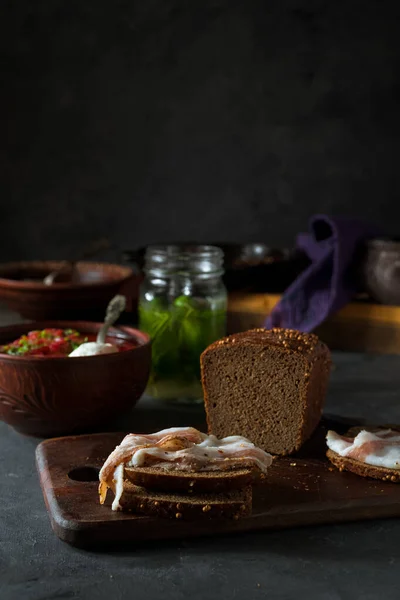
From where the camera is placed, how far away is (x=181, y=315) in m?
2.76

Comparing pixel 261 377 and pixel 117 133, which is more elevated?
pixel 117 133

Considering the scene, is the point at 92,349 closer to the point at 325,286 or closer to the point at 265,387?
the point at 265,387

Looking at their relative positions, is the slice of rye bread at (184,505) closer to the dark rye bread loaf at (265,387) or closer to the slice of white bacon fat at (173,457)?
the slice of white bacon fat at (173,457)

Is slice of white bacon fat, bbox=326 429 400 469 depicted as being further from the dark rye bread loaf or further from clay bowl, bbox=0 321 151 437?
clay bowl, bbox=0 321 151 437

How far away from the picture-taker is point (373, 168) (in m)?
5.10

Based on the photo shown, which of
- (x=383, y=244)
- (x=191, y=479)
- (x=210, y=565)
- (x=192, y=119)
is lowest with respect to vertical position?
(x=210, y=565)

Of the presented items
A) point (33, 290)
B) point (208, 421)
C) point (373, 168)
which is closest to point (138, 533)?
point (208, 421)

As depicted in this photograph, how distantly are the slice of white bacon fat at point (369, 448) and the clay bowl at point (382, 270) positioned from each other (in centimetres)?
144

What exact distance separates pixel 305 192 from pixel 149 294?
265 cm

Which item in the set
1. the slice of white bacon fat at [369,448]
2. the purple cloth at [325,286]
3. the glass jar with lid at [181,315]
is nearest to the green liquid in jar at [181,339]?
the glass jar with lid at [181,315]

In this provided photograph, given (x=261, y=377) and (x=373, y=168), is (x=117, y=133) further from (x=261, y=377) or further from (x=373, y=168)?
(x=261, y=377)

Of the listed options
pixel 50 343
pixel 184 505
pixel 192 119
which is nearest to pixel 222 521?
pixel 184 505

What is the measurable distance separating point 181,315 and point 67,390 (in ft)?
1.91

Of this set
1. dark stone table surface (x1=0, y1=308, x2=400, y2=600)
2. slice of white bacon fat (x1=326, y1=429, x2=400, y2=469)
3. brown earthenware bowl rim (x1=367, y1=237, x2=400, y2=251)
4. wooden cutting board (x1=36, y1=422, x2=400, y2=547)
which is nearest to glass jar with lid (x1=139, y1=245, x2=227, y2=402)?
wooden cutting board (x1=36, y1=422, x2=400, y2=547)
